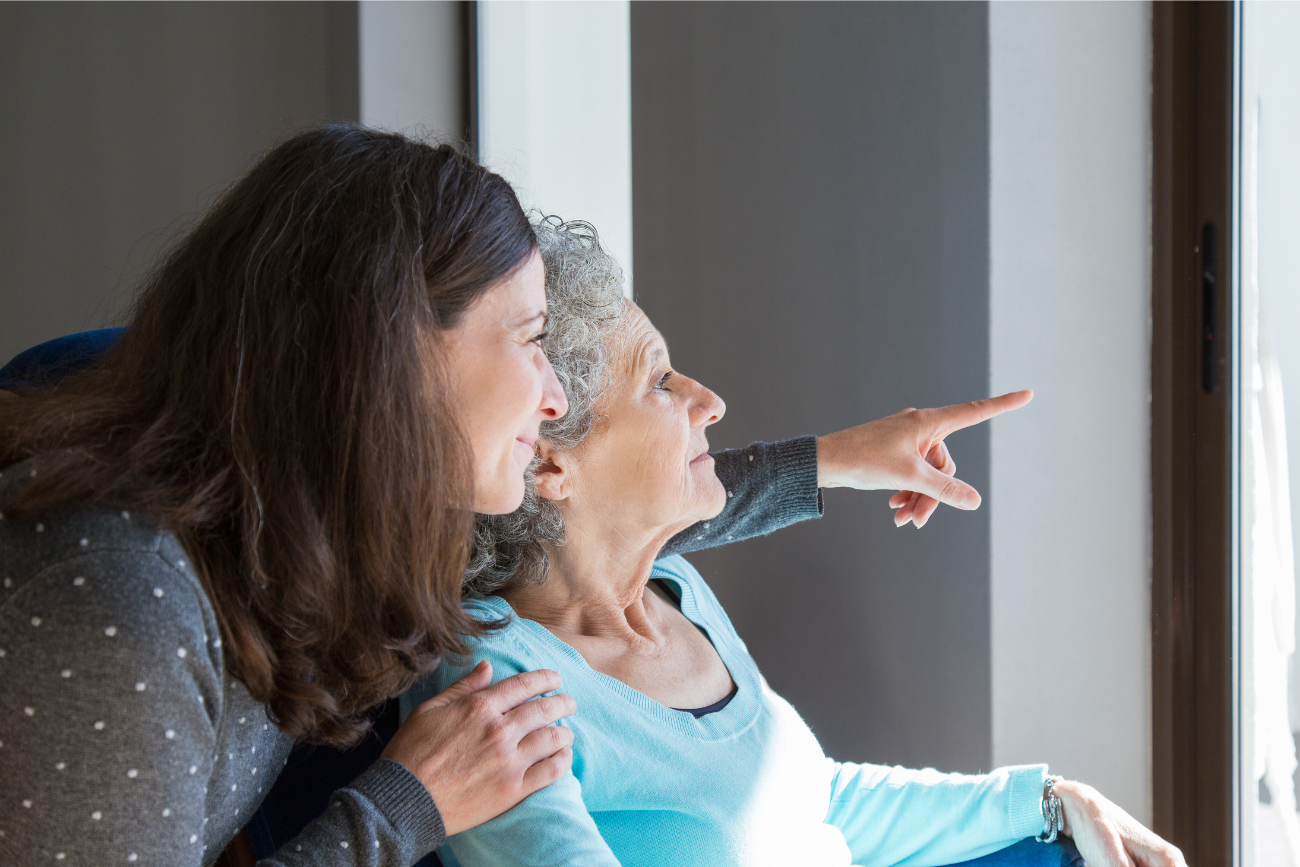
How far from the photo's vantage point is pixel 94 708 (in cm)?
75

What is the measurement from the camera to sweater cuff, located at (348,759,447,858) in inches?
38.0

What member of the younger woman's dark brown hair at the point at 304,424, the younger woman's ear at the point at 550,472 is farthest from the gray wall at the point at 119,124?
the younger woman's dark brown hair at the point at 304,424

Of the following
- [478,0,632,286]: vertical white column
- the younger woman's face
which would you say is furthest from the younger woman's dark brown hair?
[478,0,632,286]: vertical white column

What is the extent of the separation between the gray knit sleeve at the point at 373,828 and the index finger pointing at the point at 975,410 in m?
0.89

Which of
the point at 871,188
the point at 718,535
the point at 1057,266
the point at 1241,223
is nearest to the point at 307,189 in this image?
the point at 718,535

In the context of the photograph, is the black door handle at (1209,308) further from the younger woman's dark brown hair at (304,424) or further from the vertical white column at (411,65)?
the vertical white column at (411,65)

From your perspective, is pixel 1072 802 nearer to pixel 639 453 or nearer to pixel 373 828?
pixel 639 453

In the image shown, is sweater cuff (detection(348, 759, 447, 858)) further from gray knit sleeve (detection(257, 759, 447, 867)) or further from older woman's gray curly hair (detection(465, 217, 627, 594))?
older woman's gray curly hair (detection(465, 217, 627, 594))

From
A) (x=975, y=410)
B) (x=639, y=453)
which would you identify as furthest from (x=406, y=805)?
(x=975, y=410)

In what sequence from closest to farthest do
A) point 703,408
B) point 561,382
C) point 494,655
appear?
point 494,655
point 561,382
point 703,408

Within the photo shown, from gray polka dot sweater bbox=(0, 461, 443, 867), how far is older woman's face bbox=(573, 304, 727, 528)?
60 centimetres

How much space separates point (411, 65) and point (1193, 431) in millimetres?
2155

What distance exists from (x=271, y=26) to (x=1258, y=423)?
2.70 metres

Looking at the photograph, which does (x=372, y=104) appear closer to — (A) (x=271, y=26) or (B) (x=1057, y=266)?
(A) (x=271, y=26)
